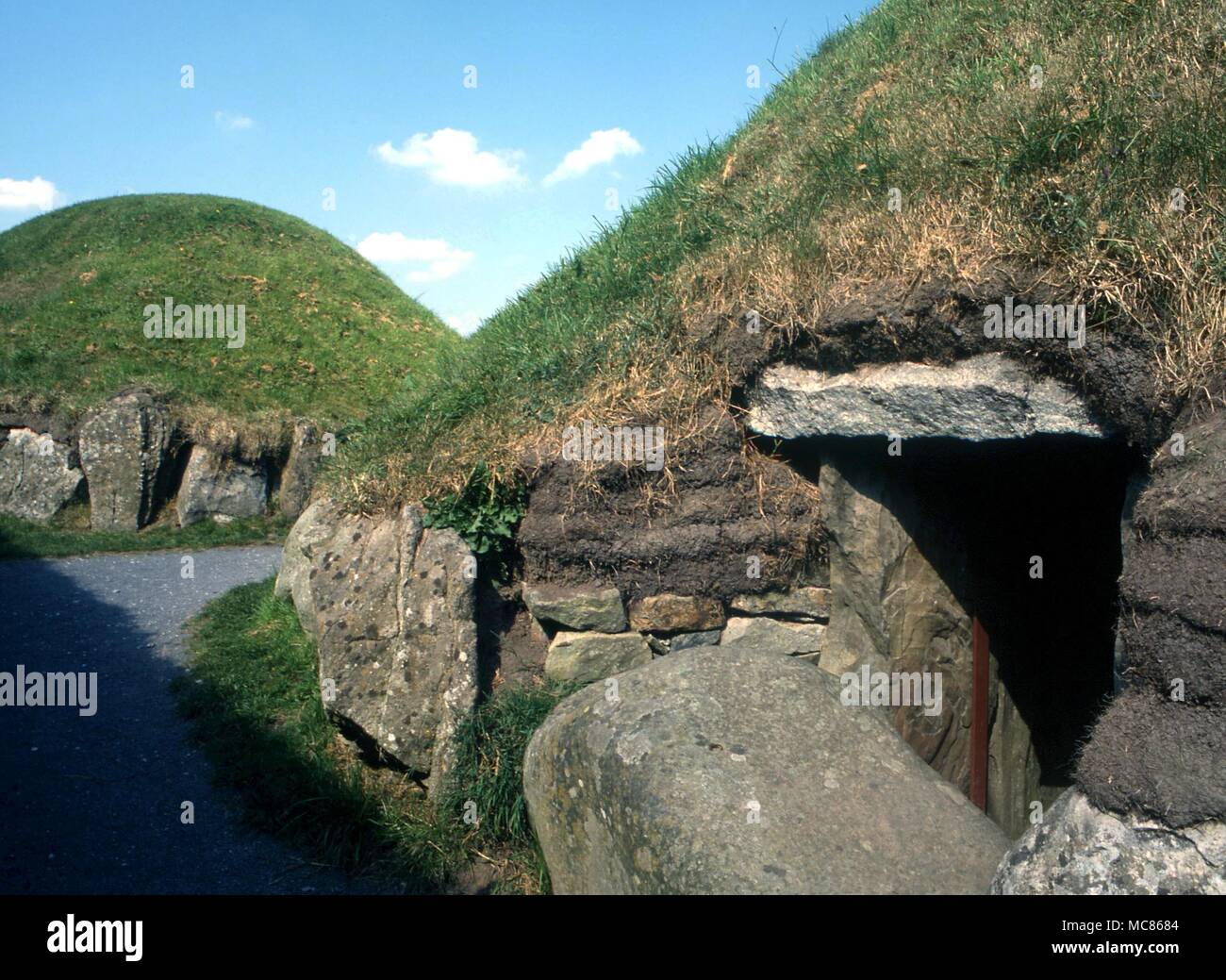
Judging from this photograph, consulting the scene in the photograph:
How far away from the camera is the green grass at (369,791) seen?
481 cm

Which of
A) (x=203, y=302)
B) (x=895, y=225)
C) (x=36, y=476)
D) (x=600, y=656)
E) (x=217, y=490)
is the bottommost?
(x=600, y=656)

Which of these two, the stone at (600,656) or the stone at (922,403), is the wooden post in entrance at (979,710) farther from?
the stone at (600,656)

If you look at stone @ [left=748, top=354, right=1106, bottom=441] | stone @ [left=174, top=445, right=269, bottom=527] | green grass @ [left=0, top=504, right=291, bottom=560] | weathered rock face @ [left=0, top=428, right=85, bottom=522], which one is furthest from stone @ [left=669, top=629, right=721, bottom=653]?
weathered rock face @ [left=0, top=428, right=85, bottom=522]

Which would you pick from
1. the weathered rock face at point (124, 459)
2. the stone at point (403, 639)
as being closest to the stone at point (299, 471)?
the weathered rock face at point (124, 459)

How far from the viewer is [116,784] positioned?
5.54 meters

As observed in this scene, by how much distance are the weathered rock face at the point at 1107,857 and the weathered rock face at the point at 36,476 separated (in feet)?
39.9

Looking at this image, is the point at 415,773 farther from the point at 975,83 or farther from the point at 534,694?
the point at 975,83

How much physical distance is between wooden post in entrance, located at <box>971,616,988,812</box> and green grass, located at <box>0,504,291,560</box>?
930cm

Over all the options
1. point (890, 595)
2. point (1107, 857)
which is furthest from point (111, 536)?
point (1107, 857)

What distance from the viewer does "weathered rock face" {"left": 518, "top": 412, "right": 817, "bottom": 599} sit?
5082mm

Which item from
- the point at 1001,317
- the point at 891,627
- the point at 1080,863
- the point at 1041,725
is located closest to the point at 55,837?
the point at 891,627

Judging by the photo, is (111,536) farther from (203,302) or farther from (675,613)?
(675,613)

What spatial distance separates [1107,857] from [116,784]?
5.11 metres

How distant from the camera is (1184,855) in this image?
2.89 m
